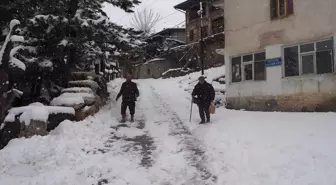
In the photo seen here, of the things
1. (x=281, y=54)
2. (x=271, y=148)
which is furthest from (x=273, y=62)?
(x=271, y=148)

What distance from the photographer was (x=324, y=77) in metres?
13.7

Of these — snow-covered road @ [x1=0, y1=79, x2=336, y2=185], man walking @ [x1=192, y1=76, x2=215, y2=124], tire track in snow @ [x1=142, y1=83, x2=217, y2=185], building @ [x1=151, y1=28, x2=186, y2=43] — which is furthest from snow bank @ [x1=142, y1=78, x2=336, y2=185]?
building @ [x1=151, y1=28, x2=186, y2=43]

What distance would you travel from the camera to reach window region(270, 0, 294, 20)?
50.6 ft

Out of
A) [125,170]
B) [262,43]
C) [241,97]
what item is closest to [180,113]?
[241,97]

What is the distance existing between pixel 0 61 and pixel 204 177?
6599mm

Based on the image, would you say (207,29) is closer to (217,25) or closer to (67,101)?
(217,25)

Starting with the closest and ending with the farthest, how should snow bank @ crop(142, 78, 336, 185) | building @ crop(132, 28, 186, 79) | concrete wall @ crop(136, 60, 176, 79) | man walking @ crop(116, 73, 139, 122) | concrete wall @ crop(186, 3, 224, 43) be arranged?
snow bank @ crop(142, 78, 336, 185)
man walking @ crop(116, 73, 139, 122)
concrete wall @ crop(186, 3, 224, 43)
building @ crop(132, 28, 186, 79)
concrete wall @ crop(136, 60, 176, 79)

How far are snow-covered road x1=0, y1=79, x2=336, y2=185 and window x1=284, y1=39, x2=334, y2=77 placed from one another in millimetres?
2070

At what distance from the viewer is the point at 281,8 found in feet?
51.8

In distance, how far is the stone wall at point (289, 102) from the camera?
13.7 m

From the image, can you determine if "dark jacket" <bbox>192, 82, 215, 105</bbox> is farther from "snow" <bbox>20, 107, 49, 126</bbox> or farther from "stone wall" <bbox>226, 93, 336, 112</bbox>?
"snow" <bbox>20, 107, 49, 126</bbox>

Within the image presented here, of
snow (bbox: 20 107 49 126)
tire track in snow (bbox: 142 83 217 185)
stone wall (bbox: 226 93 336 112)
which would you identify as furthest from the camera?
stone wall (bbox: 226 93 336 112)

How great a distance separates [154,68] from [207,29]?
11960 mm

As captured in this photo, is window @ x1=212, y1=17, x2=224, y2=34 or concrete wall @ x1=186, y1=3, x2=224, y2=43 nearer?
window @ x1=212, y1=17, x2=224, y2=34
